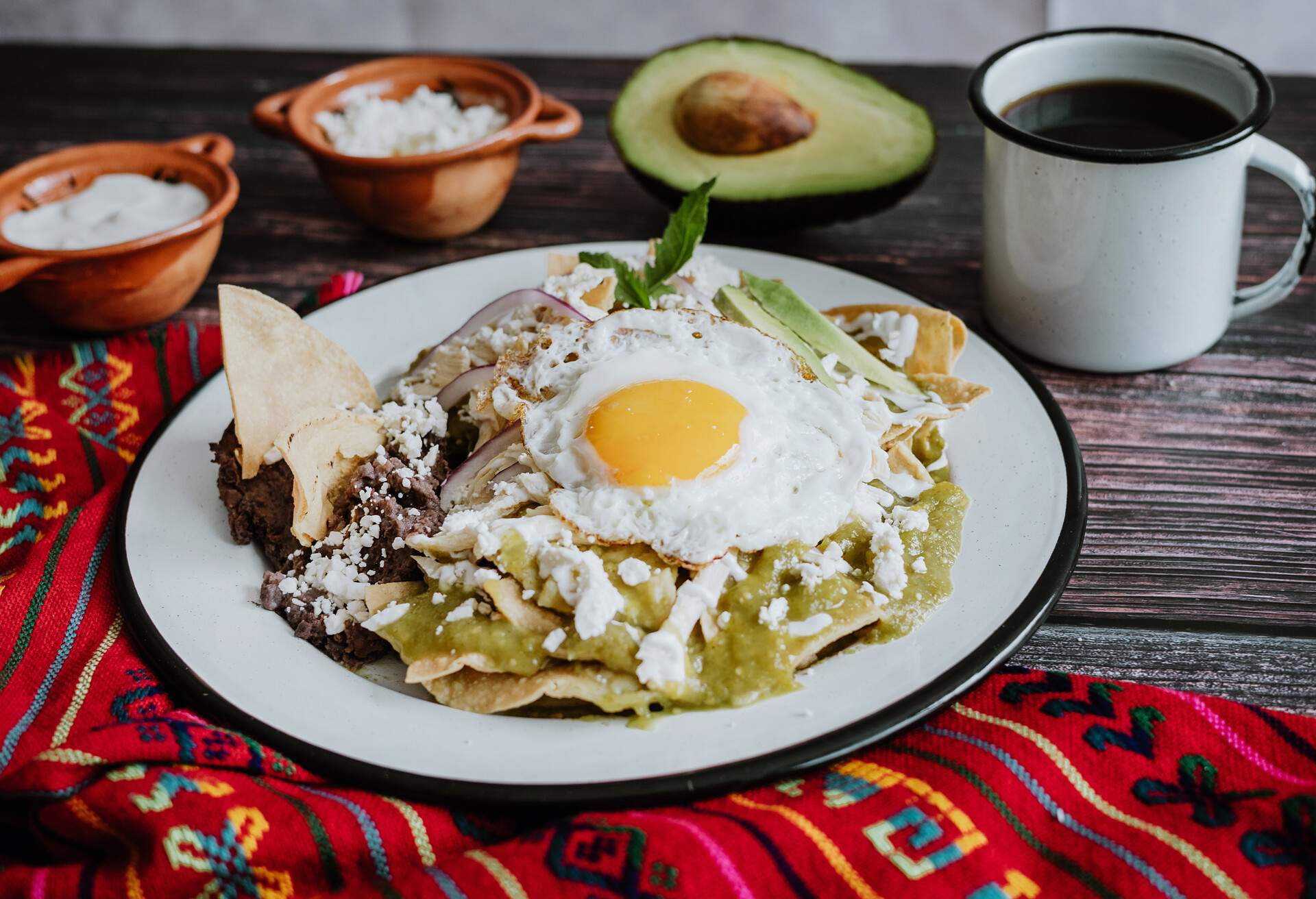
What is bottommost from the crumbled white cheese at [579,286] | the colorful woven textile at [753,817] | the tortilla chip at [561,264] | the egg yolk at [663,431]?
the colorful woven textile at [753,817]

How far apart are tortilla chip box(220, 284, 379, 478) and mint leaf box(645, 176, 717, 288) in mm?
670

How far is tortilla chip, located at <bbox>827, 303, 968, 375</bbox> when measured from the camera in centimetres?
254

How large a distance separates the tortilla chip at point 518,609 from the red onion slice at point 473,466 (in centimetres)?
36

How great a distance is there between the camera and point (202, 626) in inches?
78.8

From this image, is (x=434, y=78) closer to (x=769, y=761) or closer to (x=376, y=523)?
(x=376, y=523)

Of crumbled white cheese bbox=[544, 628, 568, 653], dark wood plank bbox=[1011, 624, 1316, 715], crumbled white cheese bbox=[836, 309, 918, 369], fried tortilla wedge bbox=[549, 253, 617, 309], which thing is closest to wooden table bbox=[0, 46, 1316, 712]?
dark wood plank bbox=[1011, 624, 1316, 715]

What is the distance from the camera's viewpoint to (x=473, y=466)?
225 cm

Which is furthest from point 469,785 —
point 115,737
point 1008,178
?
point 1008,178

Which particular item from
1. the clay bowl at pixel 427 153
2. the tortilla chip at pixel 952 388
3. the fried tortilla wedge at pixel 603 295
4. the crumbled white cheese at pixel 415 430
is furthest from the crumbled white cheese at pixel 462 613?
the clay bowl at pixel 427 153

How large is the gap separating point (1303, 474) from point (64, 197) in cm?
306

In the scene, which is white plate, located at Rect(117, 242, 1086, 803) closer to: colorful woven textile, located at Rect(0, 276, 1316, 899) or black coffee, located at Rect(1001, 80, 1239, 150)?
colorful woven textile, located at Rect(0, 276, 1316, 899)

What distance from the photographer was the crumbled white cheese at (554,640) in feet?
6.05

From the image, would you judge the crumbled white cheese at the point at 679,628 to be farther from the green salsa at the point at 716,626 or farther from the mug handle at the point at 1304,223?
the mug handle at the point at 1304,223

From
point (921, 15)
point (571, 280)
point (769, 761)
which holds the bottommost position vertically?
point (921, 15)
